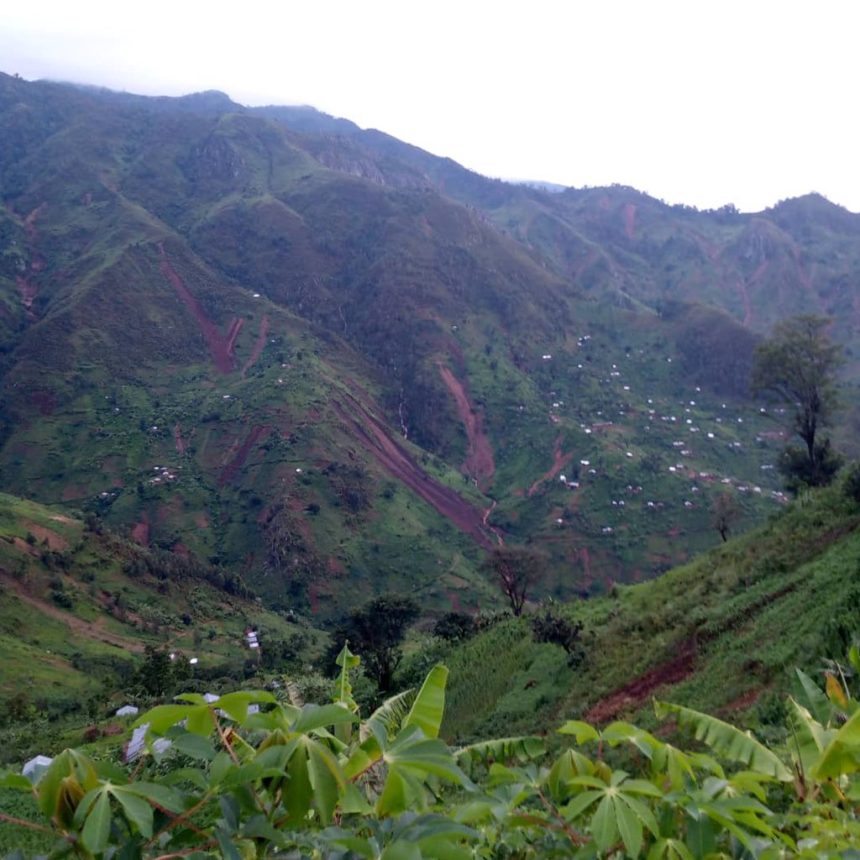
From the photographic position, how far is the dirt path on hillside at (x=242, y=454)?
62875 millimetres

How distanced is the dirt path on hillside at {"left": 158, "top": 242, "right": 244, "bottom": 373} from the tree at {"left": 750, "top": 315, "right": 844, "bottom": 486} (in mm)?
61440

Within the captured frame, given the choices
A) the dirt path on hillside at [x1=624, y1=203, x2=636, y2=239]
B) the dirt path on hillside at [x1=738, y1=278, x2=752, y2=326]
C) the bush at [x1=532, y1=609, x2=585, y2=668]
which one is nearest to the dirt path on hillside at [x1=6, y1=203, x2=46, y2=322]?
the bush at [x1=532, y1=609, x2=585, y2=668]

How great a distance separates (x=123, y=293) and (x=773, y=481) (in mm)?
73464

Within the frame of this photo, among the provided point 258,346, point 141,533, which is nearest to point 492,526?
point 141,533

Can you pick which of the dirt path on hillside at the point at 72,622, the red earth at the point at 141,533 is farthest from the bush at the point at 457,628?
the red earth at the point at 141,533

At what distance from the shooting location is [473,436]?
74.8m

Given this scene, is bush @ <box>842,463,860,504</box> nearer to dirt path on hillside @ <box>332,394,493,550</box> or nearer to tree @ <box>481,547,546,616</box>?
tree @ <box>481,547,546,616</box>

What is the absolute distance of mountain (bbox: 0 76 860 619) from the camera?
189 feet

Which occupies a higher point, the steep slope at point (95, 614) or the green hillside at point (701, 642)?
the green hillside at point (701, 642)

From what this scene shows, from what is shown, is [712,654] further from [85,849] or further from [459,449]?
[459,449]

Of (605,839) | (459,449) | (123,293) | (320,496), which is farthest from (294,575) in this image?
(605,839)

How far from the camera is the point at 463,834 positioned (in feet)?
4.84

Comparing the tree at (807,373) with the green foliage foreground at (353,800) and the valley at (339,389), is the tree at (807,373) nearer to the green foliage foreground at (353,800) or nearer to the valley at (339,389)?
the valley at (339,389)

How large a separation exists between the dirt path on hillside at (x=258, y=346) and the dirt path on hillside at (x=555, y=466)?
3365 centimetres
